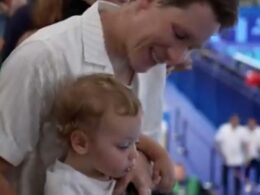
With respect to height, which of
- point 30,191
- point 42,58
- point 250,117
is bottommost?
point 250,117

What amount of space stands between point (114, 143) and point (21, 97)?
210 mm

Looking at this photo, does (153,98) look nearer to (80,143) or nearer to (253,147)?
(80,143)

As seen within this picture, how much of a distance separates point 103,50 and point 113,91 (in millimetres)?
130

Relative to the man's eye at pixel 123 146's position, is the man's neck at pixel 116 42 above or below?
above

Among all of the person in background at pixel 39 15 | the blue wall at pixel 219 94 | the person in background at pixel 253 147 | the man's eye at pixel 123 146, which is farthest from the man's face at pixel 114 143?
the person in background at pixel 253 147

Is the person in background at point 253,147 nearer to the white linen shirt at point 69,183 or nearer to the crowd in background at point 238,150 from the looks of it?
the crowd in background at point 238,150

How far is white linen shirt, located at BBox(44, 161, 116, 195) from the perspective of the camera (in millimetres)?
1501

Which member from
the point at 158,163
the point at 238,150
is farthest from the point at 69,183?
the point at 238,150

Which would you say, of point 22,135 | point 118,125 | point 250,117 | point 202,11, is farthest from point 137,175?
point 250,117

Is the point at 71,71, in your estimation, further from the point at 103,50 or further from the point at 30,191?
the point at 30,191

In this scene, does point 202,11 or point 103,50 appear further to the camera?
point 103,50

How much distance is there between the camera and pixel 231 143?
10469mm

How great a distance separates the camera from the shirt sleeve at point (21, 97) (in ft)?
4.94

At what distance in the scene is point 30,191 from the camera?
5.32 feet
